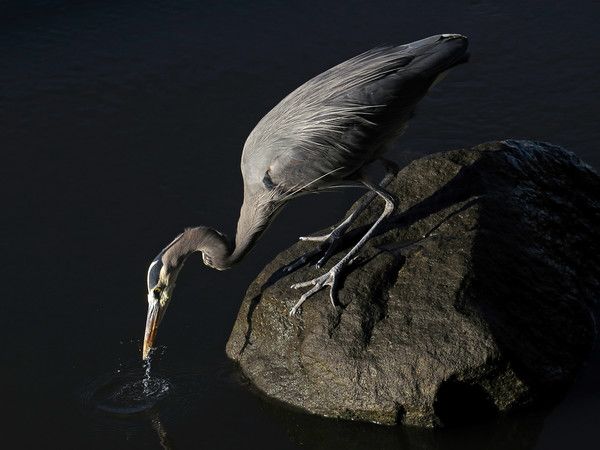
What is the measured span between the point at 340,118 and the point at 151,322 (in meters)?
1.95

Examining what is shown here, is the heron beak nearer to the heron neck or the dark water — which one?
the dark water

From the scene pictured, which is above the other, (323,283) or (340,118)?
(340,118)

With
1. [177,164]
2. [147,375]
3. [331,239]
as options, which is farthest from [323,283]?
[177,164]

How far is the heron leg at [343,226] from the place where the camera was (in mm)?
6948

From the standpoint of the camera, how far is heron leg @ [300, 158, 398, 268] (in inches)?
274

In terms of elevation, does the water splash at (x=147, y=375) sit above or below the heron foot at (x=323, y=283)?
below

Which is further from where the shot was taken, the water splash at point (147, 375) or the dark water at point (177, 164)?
the water splash at point (147, 375)

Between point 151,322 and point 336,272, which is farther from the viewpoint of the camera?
point 151,322

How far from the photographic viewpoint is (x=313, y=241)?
23.7 feet

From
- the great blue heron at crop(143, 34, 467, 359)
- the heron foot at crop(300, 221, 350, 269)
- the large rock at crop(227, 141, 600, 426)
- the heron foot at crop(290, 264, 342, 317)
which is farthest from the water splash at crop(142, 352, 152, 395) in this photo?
the heron foot at crop(300, 221, 350, 269)

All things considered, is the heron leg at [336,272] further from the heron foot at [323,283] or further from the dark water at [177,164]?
the dark water at [177,164]

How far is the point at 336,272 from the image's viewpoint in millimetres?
6523

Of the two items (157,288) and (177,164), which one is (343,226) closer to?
(157,288)

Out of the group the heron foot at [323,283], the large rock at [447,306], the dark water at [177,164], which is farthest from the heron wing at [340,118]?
the dark water at [177,164]
